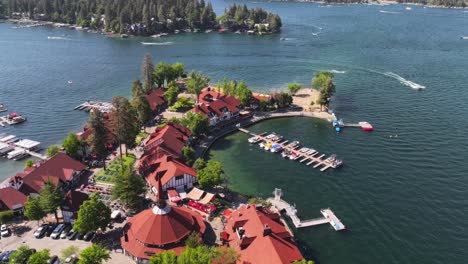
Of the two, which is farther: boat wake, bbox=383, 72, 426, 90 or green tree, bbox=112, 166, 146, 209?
boat wake, bbox=383, 72, 426, 90

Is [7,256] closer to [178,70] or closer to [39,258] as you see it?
[39,258]

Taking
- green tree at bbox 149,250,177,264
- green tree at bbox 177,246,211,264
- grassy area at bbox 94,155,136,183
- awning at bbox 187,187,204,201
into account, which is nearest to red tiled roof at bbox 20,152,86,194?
grassy area at bbox 94,155,136,183

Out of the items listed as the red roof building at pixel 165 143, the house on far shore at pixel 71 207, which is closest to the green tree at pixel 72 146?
the red roof building at pixel 165 143

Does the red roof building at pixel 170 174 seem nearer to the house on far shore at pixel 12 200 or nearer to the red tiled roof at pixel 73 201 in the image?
the red tiled roof at pixel 73 201

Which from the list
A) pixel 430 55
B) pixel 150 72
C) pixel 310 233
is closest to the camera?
pixel 310 233

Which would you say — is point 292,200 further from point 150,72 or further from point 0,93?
point 0,93

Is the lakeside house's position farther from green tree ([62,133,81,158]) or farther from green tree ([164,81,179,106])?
green tree ([164,81,179,106])

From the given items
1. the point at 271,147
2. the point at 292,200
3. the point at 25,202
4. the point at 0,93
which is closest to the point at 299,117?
the point at 271,147
